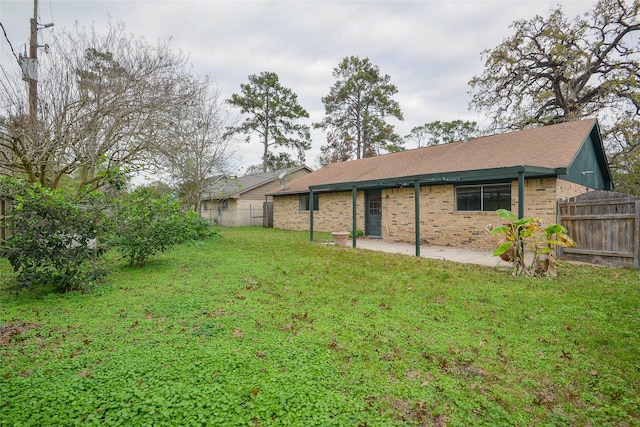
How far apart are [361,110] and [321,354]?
2764 centimetres

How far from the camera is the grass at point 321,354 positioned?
2281 millimetres

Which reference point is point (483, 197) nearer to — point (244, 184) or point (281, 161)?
point (244, 184)

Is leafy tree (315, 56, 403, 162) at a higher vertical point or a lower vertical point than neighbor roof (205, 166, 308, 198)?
higher

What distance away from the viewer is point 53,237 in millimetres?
4723

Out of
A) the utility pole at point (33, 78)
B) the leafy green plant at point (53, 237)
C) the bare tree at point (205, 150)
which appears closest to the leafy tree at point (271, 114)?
the bare tree at point (205, 150)

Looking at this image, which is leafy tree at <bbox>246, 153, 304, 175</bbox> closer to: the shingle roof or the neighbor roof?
the neighbor roof

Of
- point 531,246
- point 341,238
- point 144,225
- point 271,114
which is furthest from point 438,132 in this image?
point 144,225

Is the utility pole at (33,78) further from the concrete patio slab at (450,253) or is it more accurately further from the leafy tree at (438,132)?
the leafy tree at (438,132)

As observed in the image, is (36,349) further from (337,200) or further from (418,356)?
(337,200)

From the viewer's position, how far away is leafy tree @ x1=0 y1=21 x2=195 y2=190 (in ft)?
23.4

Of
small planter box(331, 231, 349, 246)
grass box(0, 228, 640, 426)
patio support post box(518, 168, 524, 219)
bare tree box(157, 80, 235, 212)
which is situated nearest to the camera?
grass box(0, 228, 640, 426)

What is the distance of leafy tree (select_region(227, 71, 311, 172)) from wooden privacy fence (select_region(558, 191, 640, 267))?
2531 centimetres

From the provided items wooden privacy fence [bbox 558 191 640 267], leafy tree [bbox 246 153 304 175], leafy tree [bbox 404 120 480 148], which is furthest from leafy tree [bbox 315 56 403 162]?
wooden privacy fence [bbox 558 191 640 267]

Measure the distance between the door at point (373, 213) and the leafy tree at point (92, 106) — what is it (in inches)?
323
